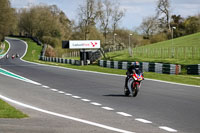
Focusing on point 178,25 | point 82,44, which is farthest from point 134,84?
point 178,25

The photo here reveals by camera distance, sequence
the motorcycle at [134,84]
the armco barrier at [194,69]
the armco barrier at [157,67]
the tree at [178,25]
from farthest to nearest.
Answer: the tree at [178,25] → the armco barrier at [157,67] → the armco barrier at [194,69] → the motorcycle at [134,84]

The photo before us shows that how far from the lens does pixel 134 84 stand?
18469 mm

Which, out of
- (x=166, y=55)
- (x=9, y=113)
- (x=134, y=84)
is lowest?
(x=9, y=113)

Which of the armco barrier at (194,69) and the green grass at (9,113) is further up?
the armco barrier at (194,69)

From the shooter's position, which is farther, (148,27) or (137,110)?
(148,27)

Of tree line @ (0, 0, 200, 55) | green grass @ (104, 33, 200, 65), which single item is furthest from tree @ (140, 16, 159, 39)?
green grass @ (104, 33, 200, 65)

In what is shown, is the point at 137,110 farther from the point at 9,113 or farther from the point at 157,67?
the point at 157,67

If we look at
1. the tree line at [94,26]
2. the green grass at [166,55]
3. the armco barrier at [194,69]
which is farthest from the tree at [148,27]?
the armco barrier at [194,69]

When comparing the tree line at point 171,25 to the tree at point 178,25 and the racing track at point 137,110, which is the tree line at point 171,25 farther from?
the racing track at point 137,110

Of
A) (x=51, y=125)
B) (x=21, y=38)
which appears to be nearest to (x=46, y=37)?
(x=21, y=38)

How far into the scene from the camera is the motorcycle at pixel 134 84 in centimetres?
1817

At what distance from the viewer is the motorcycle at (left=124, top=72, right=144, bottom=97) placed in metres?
18.2

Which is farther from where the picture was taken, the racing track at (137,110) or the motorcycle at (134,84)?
the motorcycle at (134,84)

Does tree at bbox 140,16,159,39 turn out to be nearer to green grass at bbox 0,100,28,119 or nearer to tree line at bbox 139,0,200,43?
tree line at bbox 139,0,200,43
